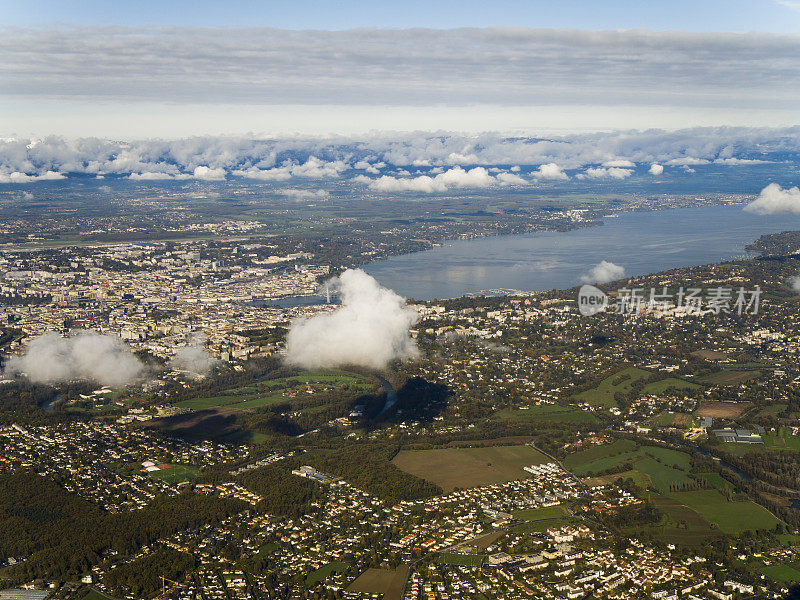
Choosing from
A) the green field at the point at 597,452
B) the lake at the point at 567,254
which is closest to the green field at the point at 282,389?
the green field at the point at 597,452

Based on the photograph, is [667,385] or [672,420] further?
[667,385]

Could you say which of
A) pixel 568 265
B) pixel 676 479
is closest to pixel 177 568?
pixel 676 479

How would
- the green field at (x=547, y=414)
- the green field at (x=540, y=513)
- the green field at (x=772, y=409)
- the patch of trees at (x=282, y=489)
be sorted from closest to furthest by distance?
the green field at (x=540, y=513), the patch of trees at (x=282, y=489), the green field at (x=772, y=409), the green field at (x=547, y=414)

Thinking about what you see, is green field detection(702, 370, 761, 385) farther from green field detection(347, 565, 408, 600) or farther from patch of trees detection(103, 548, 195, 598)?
patch of trees detection(103, 548, 195, 598)

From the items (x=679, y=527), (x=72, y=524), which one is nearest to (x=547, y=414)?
(x=679, y=527)

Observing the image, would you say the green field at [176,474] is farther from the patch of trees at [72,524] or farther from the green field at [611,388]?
the green field at [611,388]

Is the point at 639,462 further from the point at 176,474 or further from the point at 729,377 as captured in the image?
the point at 176,474

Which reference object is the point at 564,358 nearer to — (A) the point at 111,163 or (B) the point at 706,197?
(B) the point at 706,197
